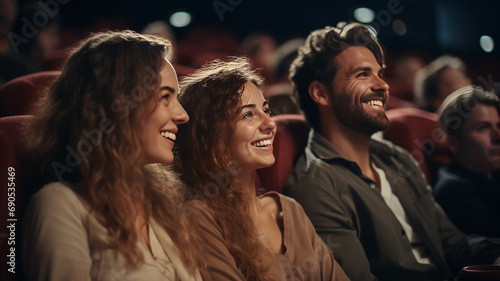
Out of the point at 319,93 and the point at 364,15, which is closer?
the point at 319,93

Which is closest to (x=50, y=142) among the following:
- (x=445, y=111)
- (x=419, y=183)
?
(x=419, y=183)

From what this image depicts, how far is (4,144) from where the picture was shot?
0.58 meters

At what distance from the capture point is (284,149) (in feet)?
3.04

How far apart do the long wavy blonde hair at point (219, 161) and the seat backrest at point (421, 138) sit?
53cm

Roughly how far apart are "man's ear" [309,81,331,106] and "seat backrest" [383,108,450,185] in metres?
0.30

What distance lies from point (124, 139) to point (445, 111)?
796 mm

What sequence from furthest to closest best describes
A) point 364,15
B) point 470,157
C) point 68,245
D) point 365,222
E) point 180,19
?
1. point 180,19
2. point 364,15
3. point 470,157
4. point 365,222
5. point 68,245

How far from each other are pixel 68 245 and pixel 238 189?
27 centimetres

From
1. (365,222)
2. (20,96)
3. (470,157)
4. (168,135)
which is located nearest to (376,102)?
(365,222)

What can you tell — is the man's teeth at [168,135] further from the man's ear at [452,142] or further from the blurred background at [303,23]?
the blurred background at [303,23]

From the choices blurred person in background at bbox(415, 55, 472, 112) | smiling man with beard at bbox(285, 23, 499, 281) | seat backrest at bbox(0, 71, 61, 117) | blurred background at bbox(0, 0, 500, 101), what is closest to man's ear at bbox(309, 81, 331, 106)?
smiling man with beard at bbox(285, 23, 499, 281)

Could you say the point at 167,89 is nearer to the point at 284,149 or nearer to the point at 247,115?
the point at 247,115

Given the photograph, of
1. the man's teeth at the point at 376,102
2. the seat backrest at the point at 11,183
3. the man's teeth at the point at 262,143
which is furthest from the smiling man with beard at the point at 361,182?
the seat backrest at the point at 11,183

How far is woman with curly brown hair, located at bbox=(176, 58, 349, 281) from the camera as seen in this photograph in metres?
0.68
